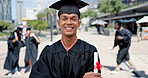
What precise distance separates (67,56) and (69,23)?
13.1 inches

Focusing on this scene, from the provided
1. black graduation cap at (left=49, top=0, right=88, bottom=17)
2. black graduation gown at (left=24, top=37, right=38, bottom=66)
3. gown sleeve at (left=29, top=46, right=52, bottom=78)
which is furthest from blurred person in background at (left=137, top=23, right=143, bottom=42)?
gown sleeve at (left=29, top=46, right=52, bottom=78)

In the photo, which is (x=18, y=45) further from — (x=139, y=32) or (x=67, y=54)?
(x=139, y=32)

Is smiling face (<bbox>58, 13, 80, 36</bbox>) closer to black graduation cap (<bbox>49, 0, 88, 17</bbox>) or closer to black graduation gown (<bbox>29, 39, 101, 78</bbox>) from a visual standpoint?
black graduation cap (<bbox>49, 0, 88, 17</bbox>)

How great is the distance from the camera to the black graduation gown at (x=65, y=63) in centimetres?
191

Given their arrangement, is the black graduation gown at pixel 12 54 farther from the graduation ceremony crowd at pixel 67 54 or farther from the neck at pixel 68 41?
the neck at pixel 68 41

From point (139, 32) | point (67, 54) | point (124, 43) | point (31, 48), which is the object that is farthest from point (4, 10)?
point (67, 54)

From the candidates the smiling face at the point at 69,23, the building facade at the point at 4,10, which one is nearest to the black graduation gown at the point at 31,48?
the smiling face at the point at 69,23

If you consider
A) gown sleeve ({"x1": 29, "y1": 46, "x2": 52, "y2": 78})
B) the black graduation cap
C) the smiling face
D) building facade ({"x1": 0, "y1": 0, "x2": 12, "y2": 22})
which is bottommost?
gown sleeve ({"x1": 29, "y1": 46, "x2": 52, "y2": 78})

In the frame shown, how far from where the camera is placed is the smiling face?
75.2 inches

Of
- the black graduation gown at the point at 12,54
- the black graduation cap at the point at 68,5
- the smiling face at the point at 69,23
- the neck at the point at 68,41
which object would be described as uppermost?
the black graduation cap at the point at 68,5

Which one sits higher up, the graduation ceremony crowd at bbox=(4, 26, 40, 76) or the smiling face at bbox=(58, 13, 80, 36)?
the smiling face at bbox=(58, 13, 80, 36)

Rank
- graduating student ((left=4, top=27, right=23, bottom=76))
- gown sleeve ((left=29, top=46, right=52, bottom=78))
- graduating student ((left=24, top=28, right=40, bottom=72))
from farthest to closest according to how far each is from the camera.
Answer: graduating student ((left=4, top=27, right=23, bottom=76)), graduating student ((left=24, top=28, right=40, bottom=72)), gown sleeve ((left=29, top=46, right=52, bottom=78))

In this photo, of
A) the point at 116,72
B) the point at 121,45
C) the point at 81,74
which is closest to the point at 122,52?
the point at 121,45

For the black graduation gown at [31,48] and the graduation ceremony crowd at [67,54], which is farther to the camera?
the black graduation gown at [31,48]
